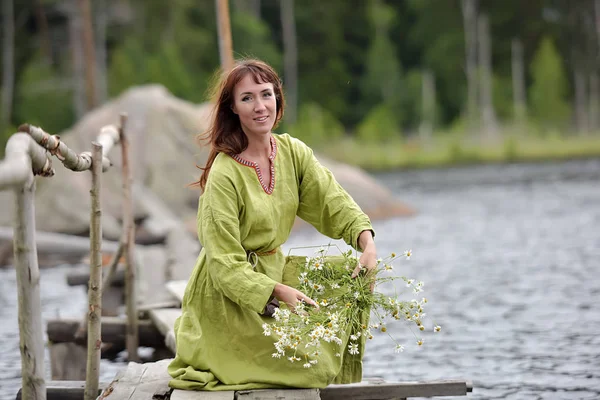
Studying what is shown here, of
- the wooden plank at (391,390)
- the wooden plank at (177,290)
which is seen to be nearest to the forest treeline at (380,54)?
the wooden plank at (177,290)

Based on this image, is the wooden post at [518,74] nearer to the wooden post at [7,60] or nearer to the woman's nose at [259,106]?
the wooden post at [7,60]

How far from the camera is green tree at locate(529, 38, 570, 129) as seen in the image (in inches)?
1580

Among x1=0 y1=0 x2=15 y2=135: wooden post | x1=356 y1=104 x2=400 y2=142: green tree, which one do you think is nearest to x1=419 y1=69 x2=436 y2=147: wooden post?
x1=356 y1=104 x2=400 y2=142: green tree

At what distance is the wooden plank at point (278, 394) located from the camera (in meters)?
4.01

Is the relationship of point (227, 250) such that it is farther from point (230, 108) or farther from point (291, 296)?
point (230, 108)

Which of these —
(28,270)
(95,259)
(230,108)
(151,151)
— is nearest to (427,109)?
(151,151)

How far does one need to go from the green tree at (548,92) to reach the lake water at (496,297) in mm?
18206

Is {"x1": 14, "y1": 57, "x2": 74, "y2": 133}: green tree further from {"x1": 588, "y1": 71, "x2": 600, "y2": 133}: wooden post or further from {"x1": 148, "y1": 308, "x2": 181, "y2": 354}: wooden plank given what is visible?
{"x1": 148, "y1": 308, "x2": 181, "y2": 354}: wooden plank

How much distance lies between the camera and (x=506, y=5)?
4372 centimetres

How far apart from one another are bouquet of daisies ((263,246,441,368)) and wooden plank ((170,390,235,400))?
264mm

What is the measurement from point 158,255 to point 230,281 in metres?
7.34

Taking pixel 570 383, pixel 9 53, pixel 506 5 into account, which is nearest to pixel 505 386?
pixel 570 383

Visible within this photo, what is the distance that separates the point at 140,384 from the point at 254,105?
51.8 inches

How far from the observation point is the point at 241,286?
394cm
